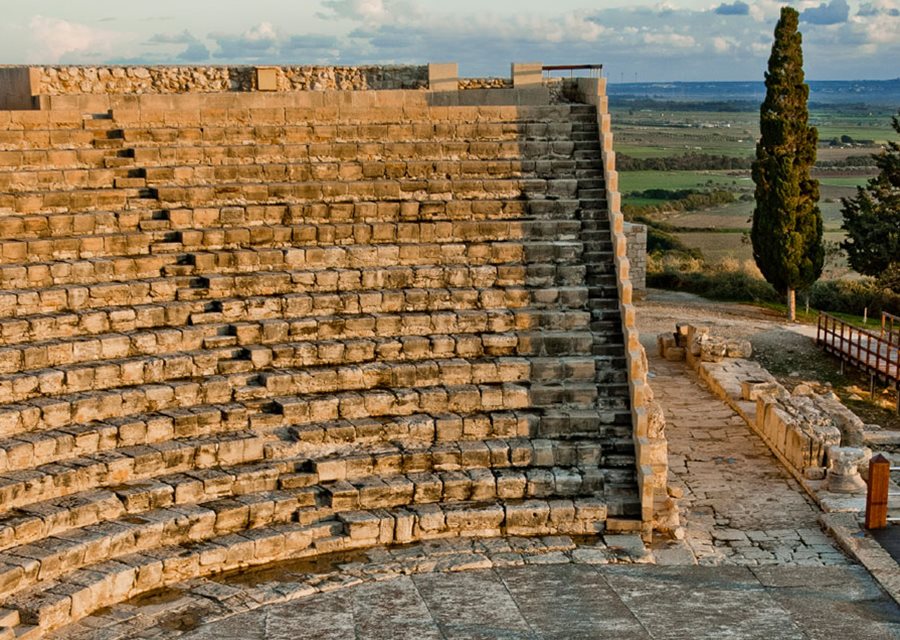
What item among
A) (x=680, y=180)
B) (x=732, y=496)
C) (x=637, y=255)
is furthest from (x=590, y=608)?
(x=680, y=180)

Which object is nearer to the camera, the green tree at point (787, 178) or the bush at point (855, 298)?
the green tree at point (787, 178)

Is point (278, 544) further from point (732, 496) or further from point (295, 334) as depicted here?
point (732, 496)

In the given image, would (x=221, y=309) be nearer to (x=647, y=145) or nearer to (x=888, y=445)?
(x=888, y=445)

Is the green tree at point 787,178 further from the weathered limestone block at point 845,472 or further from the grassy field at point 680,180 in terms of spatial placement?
the grassy field at point 680,180

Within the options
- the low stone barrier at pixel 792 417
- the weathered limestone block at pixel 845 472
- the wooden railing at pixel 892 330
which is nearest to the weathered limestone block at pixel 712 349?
the low stone barrier at pixel 792 417

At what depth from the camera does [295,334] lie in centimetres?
1290

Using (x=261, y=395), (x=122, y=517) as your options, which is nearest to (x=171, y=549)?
(x=122, y=517)

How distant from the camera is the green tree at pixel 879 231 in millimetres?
26953

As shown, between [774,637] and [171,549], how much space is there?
518 cm

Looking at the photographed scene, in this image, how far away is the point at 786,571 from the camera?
444 inches

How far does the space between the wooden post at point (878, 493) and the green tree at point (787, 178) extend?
45.1 ft

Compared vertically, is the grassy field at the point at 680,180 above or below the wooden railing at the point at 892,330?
above

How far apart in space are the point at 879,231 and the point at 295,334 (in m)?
18.3

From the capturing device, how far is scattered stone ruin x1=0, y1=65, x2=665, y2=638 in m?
10.9
